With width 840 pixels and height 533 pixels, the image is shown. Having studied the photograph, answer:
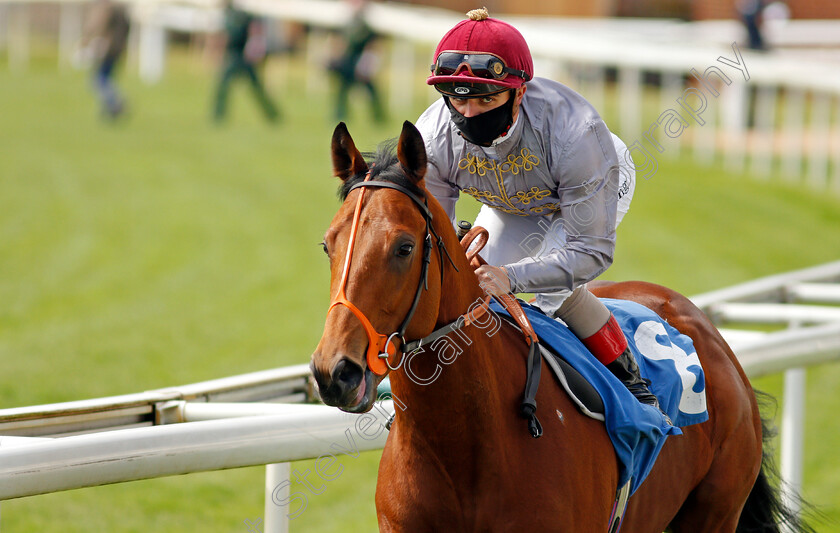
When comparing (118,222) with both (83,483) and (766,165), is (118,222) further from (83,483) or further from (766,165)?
(83,483)

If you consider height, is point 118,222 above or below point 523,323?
below

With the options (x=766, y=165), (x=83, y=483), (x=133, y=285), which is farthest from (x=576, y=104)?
(x=766, y=165)

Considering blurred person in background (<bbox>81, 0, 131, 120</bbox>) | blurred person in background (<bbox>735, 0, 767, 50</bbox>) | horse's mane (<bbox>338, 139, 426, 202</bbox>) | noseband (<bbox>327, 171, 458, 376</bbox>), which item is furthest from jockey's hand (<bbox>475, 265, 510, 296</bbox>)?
blurred person in background (<bbox>735, 0, 767, 50</bbox>)

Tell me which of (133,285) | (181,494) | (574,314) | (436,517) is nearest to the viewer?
(436,517)

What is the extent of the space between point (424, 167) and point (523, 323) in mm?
594

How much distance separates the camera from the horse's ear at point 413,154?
2520mm

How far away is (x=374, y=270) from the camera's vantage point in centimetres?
237

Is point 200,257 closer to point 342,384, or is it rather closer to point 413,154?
point 413,154

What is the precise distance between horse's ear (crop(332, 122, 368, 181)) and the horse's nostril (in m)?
0.57

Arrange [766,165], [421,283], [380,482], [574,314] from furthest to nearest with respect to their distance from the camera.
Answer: [766,165], [574,314], [380,482], [421,283]

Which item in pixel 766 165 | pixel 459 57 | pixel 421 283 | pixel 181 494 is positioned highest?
pixel 459 57

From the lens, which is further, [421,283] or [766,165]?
[766,165]

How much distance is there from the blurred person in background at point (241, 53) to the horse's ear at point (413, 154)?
13542 mm

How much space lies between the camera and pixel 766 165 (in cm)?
1402
